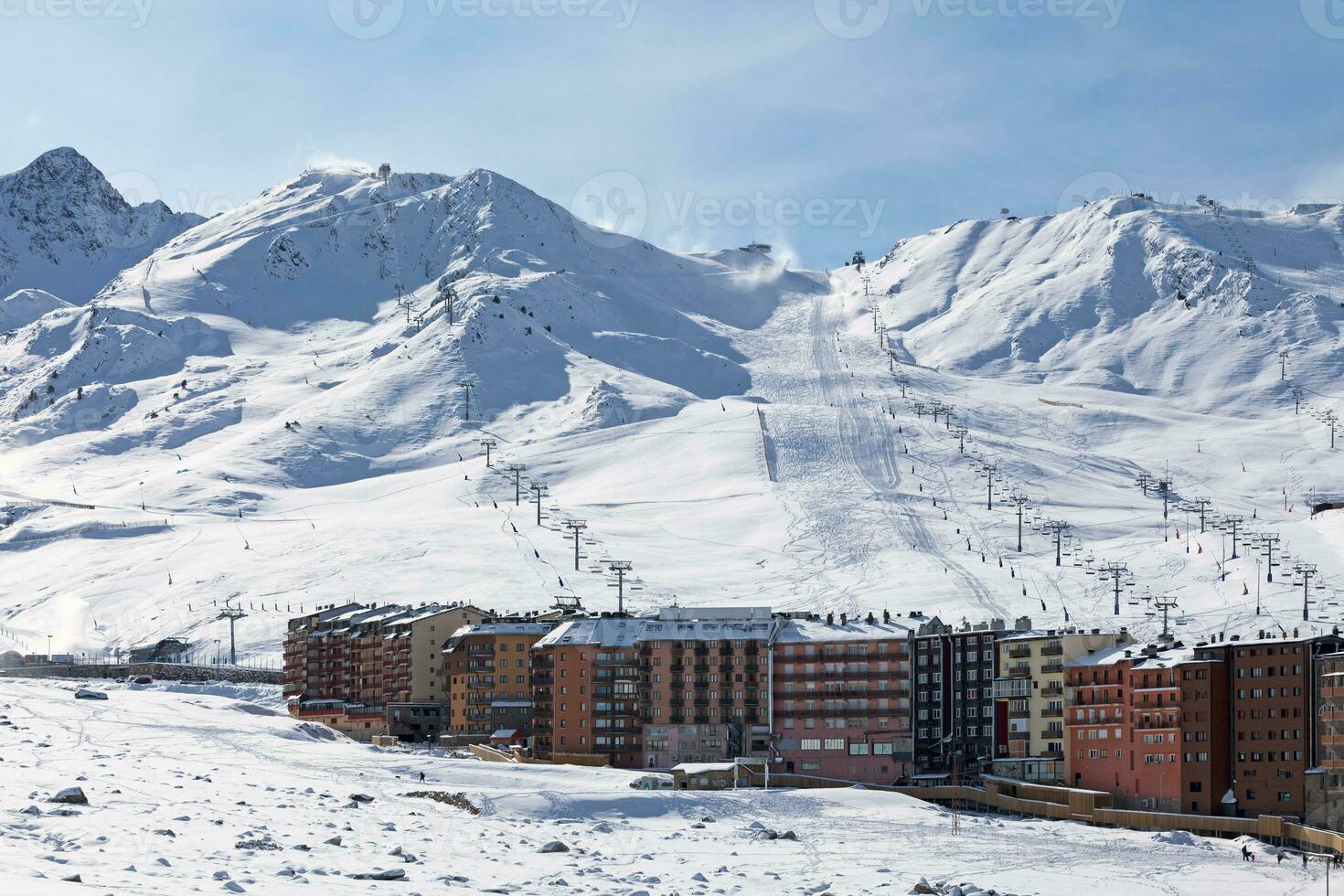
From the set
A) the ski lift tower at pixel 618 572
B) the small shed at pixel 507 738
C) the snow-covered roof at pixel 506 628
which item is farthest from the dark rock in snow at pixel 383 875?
the ski lift tower at pixel 618 572

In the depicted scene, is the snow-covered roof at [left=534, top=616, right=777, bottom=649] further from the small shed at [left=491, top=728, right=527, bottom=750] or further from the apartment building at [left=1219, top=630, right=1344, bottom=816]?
the apartment building at [left=1219, top=630, right=1344, bottom=816]

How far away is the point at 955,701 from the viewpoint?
12125cm

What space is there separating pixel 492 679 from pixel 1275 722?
59.1 meters

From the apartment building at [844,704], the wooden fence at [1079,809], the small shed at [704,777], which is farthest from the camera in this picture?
the apartment building at [844,704]

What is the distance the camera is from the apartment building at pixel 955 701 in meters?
119

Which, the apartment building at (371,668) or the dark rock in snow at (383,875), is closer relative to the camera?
the dark rock in snow at (383,875)

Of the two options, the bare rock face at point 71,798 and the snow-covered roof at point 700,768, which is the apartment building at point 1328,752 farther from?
the bare rock face at point 71,798

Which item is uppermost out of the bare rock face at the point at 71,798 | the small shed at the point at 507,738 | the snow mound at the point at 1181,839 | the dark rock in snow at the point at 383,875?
the bare rock face at the point at 71,798

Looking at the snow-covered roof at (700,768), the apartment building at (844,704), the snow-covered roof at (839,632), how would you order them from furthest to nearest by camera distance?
the snow-covered roof at (839,632)
the apartment building at (844,704)
the snow-covered roof at (700,768)

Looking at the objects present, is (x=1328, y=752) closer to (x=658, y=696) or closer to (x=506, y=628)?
(x=658, y=696)

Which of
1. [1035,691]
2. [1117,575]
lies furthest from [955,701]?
[1117,575]

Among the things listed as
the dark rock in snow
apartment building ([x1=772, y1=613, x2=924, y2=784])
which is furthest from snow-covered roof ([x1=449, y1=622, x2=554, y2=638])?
the dark rock in snow

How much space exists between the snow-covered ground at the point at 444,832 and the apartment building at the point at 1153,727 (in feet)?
41.4

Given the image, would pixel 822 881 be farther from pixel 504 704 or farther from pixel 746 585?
pixel 746 585
